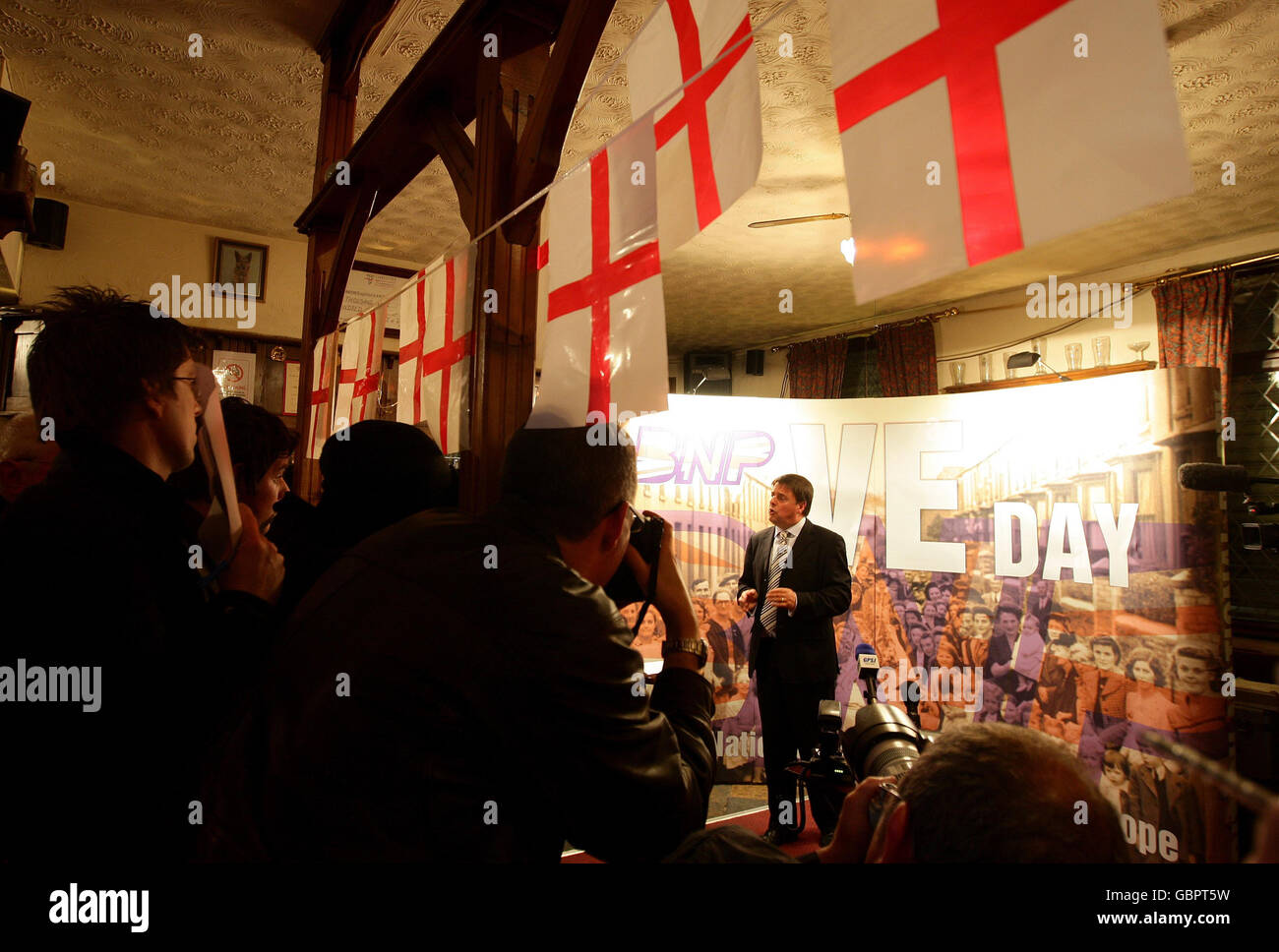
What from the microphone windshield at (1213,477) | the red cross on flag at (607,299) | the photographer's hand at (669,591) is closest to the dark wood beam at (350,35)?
the red cross on flag at (607,299)

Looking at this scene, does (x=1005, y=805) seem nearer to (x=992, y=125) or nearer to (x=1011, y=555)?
(x=992, y=125)

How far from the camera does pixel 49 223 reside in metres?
4.37

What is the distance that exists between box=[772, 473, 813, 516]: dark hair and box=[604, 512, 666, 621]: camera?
242 centimetres

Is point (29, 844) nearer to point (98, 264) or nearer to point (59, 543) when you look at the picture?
point (59, 543)

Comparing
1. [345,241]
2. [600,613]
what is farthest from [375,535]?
[345,241]

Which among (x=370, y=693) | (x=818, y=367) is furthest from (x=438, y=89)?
(x=818, y=367)

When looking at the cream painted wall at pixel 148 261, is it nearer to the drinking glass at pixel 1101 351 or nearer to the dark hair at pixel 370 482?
the dark hair at pixel 370 482

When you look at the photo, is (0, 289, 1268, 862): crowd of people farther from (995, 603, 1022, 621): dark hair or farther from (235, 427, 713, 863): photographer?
(995, 603, 1022, 621): dark hair

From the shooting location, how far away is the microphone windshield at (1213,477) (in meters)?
3.15

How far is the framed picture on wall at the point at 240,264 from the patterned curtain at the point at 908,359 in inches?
219

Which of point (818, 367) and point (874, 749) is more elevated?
point (818, 367)

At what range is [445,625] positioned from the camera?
86 centimetres

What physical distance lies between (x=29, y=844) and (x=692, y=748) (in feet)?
3.13

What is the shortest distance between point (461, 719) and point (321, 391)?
109 inches
